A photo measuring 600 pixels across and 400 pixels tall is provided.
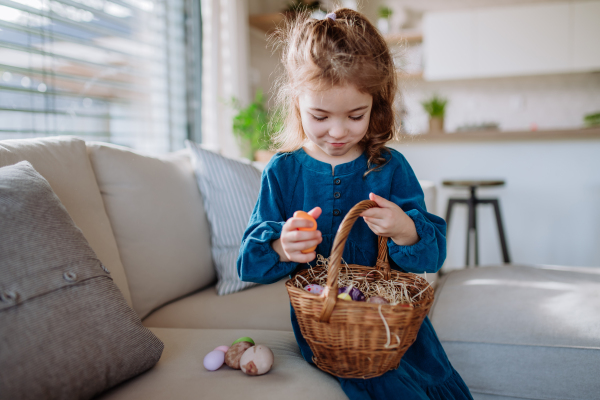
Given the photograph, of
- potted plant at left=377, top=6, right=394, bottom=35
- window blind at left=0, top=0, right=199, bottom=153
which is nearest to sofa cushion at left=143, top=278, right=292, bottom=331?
window blind at left=0, top=0, right=199, bottom=153

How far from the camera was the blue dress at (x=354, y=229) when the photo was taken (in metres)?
0.93

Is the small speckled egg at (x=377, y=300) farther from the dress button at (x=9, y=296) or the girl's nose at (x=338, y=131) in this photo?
the dress button at (x=9, y=296)

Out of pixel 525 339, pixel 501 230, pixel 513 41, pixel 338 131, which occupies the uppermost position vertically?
pixel 513 41

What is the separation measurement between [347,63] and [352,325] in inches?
19.7

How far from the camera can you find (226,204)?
5.30ft

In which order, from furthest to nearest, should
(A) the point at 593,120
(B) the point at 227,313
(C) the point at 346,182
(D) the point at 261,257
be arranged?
(A) the point at 593,120, (B) the point at 227,313, (C) the point at 346,182, (D) the point at 261,257

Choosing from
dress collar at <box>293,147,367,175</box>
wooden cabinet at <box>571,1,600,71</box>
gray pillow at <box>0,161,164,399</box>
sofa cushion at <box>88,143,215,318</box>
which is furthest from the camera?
wooden cabinet at <box>571,1,600,71</box>

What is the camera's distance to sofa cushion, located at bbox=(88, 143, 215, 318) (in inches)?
53.3

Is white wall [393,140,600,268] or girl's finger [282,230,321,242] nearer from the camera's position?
girl's finger [282,230,321,242]

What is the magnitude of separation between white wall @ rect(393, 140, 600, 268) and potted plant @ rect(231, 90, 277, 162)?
133 centimetres

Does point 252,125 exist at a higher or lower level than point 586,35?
lower

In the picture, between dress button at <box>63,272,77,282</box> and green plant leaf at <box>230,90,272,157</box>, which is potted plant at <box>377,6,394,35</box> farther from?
dress button at <box>63,272,77,282</box>

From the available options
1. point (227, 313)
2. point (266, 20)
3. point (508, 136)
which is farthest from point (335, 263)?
point (266, 20)

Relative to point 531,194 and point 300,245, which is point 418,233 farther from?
point 531,194
